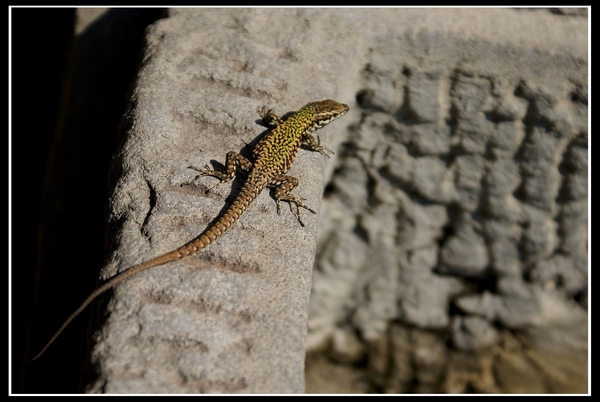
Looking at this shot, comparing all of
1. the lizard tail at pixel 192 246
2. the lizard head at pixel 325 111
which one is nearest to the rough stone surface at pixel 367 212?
the lizard tail at pixel 192 246

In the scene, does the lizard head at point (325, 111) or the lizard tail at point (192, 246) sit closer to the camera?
the lizard tail at point (192, 246)

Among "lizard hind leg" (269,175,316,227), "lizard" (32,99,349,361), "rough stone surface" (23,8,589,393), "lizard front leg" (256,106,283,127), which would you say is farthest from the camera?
"lizard front leg" (256,106,283,127)

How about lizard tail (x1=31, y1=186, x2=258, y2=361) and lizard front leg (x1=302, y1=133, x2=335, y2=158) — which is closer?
lizard tail (x1=31, y1=186, x2=258, y2=361)

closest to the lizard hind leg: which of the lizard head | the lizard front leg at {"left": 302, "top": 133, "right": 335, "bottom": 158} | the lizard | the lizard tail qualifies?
the lizard

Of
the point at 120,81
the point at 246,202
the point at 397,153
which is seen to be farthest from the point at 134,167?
the point at 397,153

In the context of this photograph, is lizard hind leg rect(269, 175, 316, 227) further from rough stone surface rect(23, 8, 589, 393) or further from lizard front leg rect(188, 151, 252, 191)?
lizard front leg rect(188, 151, 252, 191)

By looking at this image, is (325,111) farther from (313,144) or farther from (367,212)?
(367,212)

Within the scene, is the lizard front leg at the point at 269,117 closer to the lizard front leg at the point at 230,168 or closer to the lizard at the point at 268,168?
the lizard at the point at 268,168

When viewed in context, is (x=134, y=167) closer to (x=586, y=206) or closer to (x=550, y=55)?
(x=550, y=55)
